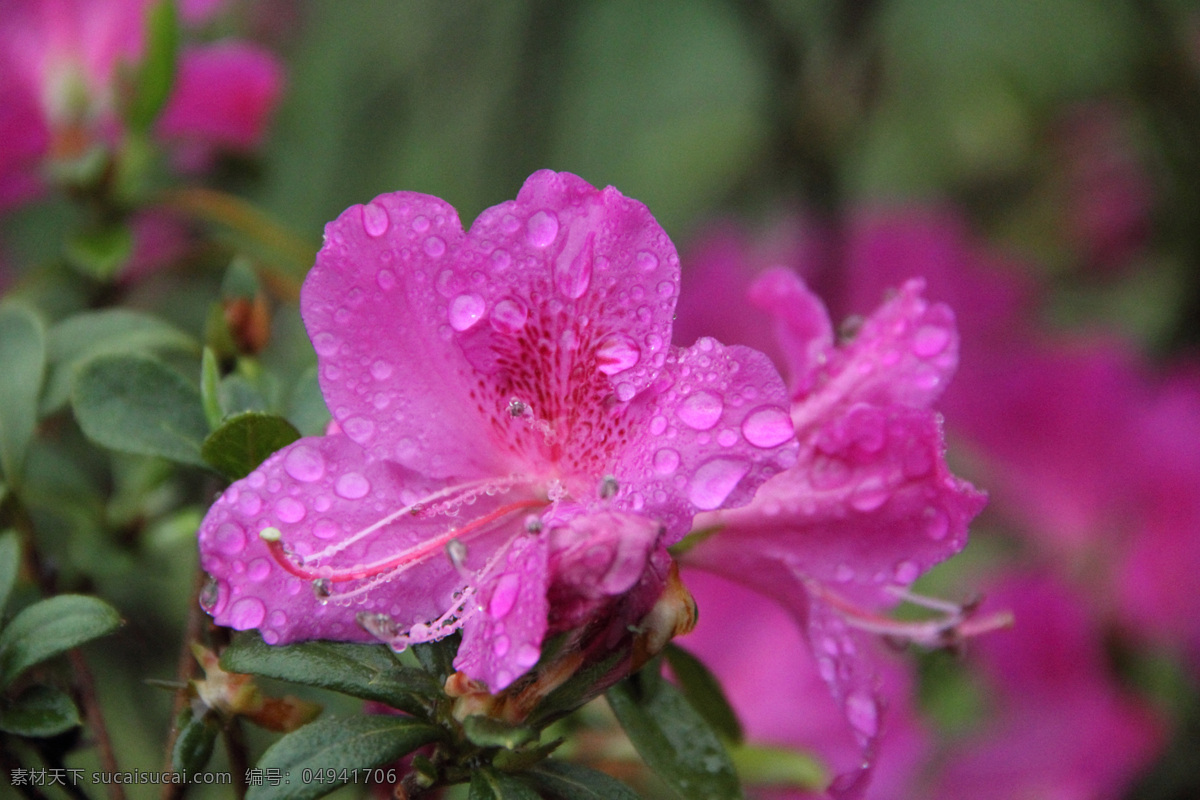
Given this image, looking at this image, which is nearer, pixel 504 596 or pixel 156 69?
pixel 504 596

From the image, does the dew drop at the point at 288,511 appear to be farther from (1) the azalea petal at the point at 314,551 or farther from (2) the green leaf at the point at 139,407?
(2) the green leaf at the point at 139,407

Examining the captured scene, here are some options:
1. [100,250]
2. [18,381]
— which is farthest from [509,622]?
[100,250]

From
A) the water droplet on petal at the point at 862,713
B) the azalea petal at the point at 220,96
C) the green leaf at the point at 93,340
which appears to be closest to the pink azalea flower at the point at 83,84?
the azalea petal at the point at 220,96

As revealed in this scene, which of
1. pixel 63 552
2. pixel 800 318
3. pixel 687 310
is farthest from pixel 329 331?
pixel 687 310

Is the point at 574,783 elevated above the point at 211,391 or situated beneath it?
situated beneath

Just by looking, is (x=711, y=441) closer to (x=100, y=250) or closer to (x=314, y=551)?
(x=314, y=551)

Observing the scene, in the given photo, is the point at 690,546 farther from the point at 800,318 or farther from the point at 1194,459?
the point at 1194,459

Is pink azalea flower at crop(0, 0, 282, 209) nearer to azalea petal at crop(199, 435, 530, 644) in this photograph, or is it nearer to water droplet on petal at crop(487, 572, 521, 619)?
azalea petal at crop(199, 435, 530, 644)

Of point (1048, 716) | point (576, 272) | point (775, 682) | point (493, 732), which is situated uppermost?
point (576, 272)
